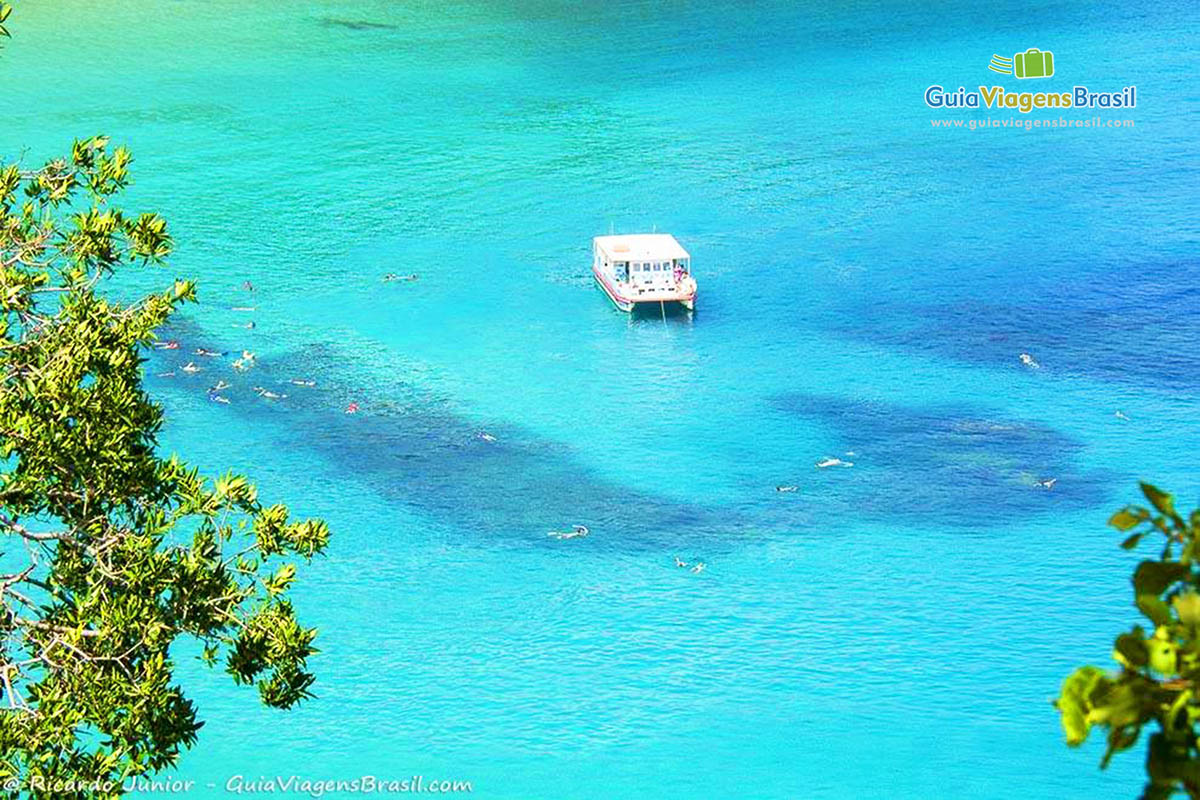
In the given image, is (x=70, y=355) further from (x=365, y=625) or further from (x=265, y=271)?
(x=265, y=271)

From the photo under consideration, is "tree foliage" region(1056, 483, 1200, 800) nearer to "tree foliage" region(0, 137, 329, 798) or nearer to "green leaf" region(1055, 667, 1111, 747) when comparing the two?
"green leaf" region(1055, 667, 1111, 747)

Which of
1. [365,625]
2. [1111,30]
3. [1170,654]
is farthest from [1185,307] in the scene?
A: [1170,654]
